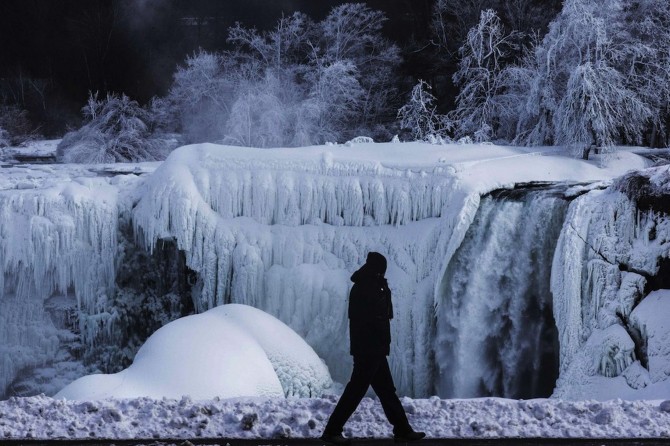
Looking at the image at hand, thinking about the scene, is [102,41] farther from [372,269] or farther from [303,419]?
[372,269]

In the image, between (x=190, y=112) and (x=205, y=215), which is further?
(x=190, y=112)

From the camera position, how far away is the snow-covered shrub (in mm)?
32438

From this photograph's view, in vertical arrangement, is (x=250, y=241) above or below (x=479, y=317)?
above

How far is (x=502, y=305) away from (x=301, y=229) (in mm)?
3659

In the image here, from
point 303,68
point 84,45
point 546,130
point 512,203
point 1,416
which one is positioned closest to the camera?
point 1,416

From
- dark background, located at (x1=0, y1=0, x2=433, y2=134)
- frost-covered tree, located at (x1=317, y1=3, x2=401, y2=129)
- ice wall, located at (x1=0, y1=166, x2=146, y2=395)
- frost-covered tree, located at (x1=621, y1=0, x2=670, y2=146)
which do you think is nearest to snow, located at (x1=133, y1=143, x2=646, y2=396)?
ice wall, located at (x1=0, y1=166, x2=146, y2=395)

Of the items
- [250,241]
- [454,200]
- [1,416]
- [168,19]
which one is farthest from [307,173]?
[168,19]

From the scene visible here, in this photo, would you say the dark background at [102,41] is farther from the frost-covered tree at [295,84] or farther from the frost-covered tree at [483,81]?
the frost-covered tree at [483,81]

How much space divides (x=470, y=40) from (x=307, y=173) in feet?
47.5

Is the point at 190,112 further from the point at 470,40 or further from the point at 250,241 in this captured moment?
the point at 250,241

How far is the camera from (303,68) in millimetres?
35000

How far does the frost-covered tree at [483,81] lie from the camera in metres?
28.8

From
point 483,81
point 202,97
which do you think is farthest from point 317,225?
point 202,97

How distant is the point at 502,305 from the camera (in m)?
15.2
